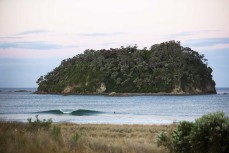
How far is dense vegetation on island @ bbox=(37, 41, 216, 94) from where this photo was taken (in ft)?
282

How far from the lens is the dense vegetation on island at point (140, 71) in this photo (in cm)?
8606

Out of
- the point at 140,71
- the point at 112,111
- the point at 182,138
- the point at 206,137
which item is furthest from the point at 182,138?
the point at 140,71

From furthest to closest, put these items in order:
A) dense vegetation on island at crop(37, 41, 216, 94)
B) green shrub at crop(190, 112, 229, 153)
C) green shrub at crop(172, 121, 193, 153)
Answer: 1. dense vegetation on island at crop(37, 41, 216, 94)
2. green shrub at crop(172, 121, 193, 153)
3. green shrub at crop(190, 112, 229, 153)

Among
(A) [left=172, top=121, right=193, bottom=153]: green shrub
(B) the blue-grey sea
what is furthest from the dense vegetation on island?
(A) [left=172, top=121, right=193, bottom=153]: green shrub

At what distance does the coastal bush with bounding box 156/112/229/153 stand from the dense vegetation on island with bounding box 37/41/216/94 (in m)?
77.9

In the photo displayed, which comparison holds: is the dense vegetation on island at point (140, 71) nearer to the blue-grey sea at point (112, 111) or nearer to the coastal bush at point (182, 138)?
the blue-grey sea at point (112, 111)

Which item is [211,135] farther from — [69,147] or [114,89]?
[114,89]

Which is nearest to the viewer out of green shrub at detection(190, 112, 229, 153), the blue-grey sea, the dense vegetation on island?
green shrub at detection(190, 112, 229, 153)

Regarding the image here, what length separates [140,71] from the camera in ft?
294

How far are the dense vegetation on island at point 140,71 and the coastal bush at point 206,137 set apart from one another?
256 feet

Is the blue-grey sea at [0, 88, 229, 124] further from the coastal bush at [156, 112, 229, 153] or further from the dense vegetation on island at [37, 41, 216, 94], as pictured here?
the dense vegetation on island at [37, 41, 216, 94]

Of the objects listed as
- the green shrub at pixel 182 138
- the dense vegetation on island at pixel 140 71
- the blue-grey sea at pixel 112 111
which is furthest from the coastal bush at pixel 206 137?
the dense vegetation on island at pixel 140 71

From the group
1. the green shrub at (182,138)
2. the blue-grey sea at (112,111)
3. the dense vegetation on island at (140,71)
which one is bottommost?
the blue-grey sea at (112,111)

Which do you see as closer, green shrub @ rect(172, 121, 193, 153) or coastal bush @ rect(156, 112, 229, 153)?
coastal bush @ rect(156, 112, 229, 153)
